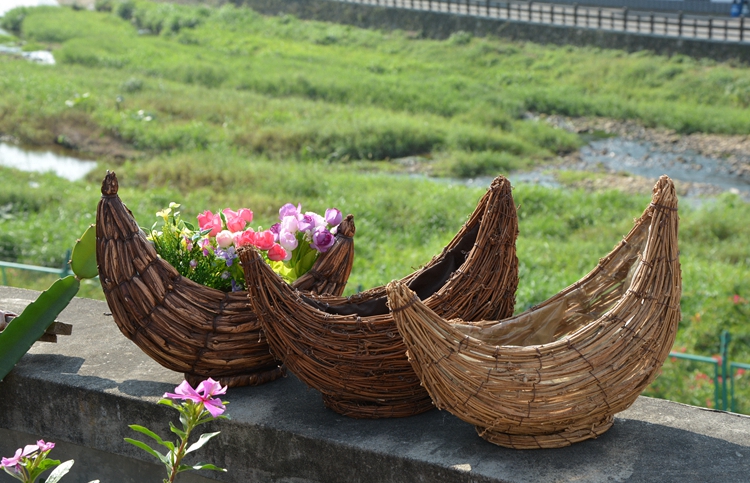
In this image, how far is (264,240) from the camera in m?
2.29

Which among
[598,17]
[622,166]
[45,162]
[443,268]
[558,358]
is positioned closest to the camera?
[558,358]

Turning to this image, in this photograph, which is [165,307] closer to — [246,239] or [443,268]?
[246,239]

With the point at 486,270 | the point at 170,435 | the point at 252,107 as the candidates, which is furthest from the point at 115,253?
the point at 252,107

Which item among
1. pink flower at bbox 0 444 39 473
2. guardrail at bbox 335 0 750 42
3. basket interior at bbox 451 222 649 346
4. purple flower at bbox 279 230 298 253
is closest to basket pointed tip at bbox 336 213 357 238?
purple flower at bbox 279 230 298 253

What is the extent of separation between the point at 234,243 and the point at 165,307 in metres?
0.26

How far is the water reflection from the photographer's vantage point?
49.1 ft

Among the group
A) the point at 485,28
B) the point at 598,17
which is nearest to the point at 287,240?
the point at 598,17

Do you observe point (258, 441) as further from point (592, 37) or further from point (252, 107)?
point (592, 37)

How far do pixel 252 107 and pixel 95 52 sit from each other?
288 inches

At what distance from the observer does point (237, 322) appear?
2215mm

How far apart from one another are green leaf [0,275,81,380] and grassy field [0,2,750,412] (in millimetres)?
4832

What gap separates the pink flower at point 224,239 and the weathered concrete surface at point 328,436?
1.31 ft

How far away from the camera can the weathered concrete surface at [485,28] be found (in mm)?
20812

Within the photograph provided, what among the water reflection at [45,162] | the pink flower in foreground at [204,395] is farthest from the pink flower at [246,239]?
the water reflection at [45,162]
